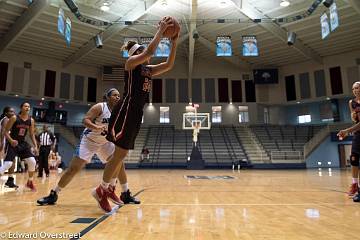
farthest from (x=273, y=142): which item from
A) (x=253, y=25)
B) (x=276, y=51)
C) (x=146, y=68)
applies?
(x=146, y=68)

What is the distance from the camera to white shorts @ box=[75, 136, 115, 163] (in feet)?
11.3

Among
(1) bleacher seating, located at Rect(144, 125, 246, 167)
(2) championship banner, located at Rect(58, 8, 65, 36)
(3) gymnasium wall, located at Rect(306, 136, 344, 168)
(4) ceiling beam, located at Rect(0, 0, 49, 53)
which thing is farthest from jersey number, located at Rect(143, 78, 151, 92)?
(3) gymnasium wall, located at Rect(306, 136, 344, 168)

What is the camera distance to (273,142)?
819 inches

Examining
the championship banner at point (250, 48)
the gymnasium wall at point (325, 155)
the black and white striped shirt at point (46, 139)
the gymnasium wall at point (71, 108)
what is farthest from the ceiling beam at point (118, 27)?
the gymnasium wall at point (325, 155)

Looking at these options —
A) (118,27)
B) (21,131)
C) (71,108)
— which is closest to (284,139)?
(118,27)

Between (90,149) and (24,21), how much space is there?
15814 mm

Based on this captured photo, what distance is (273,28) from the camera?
17.5 meters

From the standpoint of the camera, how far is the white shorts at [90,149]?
135 inches

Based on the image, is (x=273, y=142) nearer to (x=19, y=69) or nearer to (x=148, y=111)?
(x=148, y=111)

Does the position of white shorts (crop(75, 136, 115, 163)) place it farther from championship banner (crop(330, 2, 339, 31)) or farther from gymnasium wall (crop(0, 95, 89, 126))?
gymnasium wall (crop(0, 95, 89, 126))

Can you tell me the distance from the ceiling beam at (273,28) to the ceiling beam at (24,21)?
33.3 ft

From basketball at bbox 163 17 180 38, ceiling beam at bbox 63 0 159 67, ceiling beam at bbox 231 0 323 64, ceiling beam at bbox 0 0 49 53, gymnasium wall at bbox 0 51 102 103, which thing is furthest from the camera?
gymnasium wall at bbox 0 51 102 103

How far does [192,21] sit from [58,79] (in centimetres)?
1246

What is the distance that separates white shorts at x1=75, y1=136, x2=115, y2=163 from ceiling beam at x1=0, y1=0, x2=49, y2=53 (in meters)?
12.9
